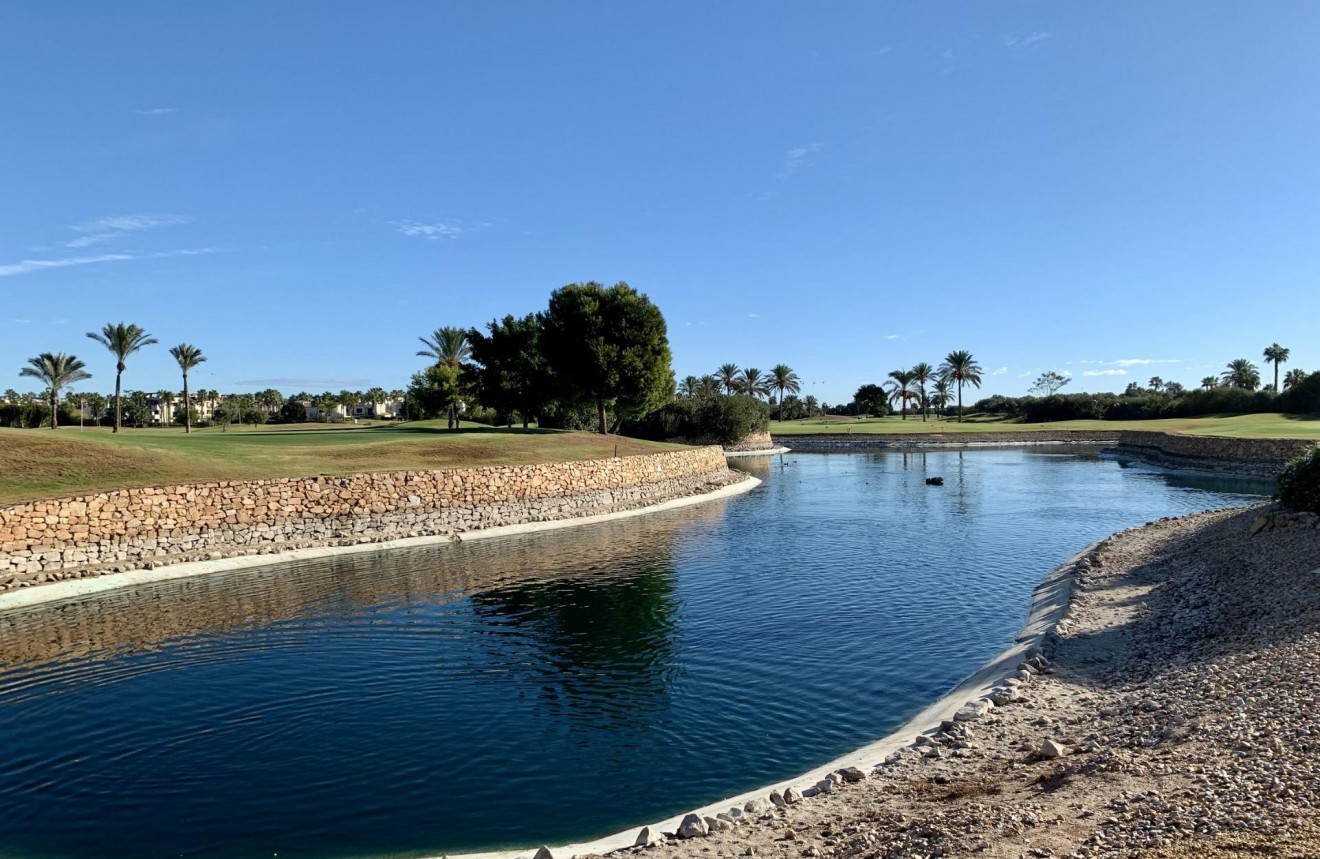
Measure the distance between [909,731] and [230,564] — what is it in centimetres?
2623

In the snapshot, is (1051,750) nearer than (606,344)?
Yes

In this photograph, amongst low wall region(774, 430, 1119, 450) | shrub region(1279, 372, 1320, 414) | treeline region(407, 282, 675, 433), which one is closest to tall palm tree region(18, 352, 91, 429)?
treeline region(407, 282, 675, 433)

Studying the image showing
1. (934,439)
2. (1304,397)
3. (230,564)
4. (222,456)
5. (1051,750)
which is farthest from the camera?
(934,439)

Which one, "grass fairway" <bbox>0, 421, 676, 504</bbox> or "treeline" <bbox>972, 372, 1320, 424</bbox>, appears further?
"treeline" <bbox>972, 372, 1320, 424</bbox>

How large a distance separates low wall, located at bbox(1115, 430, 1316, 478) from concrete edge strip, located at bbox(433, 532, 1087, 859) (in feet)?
129

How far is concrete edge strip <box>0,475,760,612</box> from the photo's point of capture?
81.4ft

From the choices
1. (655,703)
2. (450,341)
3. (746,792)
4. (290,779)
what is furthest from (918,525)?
(450,341)

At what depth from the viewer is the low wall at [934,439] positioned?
108 meters

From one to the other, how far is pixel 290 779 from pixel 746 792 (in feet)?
22.3

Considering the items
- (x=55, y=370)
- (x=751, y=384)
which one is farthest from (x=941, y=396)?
(x=55, y=370)

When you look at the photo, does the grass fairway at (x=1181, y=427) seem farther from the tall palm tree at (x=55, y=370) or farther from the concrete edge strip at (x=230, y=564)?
the tall palm tree at (x=55, y=370)

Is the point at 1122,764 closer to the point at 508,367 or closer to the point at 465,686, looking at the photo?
the point at 465,686

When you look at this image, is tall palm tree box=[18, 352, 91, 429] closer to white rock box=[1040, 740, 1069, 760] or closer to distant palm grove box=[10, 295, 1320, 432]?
distant palm grove box=[10, 295, 1320, 432]

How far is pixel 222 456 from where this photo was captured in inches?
1549
